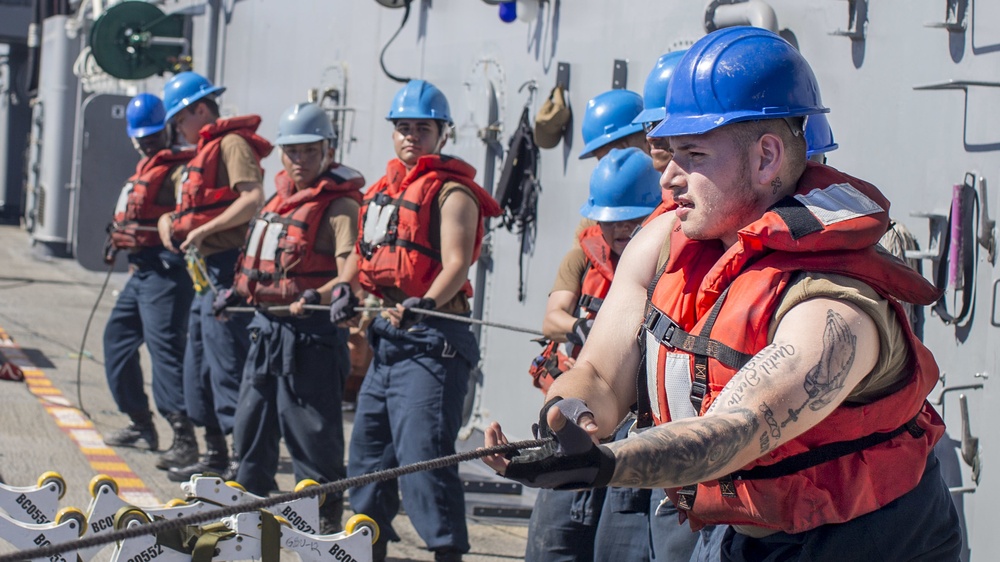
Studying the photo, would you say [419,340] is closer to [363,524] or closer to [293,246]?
[293,246]

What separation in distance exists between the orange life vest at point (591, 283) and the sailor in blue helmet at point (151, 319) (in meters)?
3.49

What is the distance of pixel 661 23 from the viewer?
6.05 meters

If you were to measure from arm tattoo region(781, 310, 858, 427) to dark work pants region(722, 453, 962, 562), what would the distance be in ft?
1.11

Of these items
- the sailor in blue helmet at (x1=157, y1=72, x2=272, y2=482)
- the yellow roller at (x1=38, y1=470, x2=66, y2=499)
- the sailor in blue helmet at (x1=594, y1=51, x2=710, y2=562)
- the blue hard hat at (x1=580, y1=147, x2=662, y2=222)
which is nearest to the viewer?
the sailor in blue helmet at (x1=594, y1=51, x2=710, y2=562)

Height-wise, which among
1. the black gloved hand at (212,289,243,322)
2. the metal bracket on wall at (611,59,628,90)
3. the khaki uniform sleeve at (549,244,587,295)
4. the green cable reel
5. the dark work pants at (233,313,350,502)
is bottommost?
the dark work pants at (233,313,350,502)

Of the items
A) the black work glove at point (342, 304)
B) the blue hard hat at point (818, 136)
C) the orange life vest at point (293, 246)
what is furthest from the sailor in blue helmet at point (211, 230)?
the blue hard hat at point (818, 136)

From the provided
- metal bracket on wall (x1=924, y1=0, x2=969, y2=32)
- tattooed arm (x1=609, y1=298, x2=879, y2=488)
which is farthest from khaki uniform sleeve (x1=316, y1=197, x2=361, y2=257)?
tattooed arm (x1=609, y1=298, x2=879, y2=488)

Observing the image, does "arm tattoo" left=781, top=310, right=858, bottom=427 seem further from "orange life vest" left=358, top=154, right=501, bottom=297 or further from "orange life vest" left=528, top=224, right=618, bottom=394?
"orange life vest" left=358, top=154, right=501, bottom=297

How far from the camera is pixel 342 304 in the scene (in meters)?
5.66

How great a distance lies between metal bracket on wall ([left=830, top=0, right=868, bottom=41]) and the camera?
467 cm

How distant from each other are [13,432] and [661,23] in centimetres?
480

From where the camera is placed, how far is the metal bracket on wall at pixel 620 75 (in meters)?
6.30

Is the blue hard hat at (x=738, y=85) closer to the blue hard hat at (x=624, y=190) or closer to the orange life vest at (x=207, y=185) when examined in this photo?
the blue hard hat at (x=624, y=190)

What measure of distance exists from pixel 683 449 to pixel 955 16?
280cm
